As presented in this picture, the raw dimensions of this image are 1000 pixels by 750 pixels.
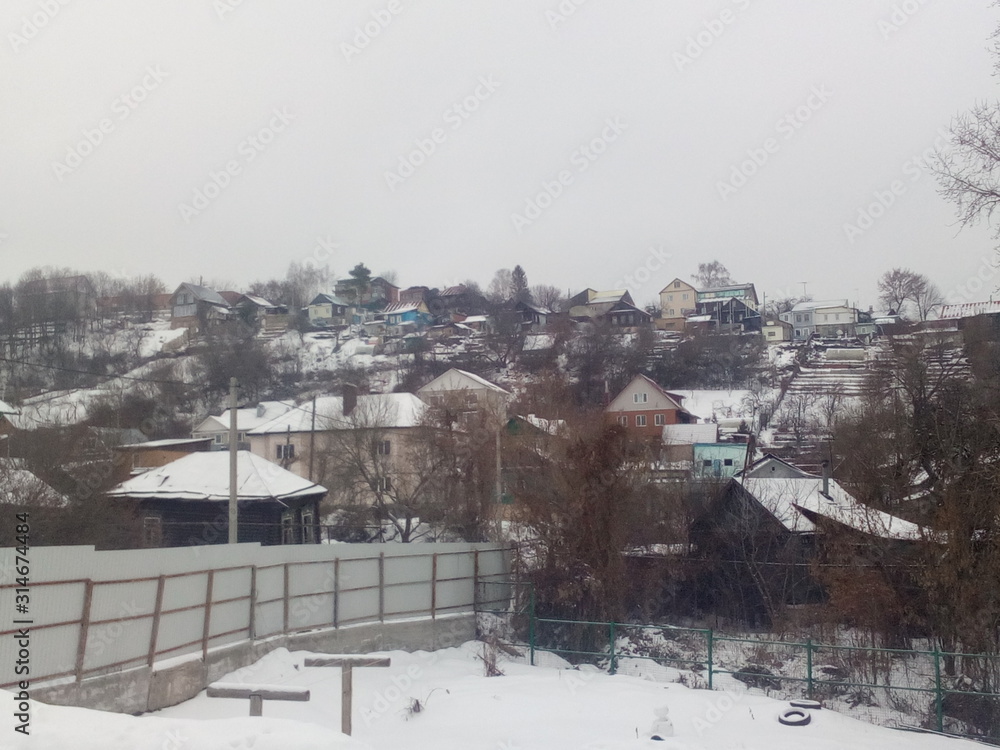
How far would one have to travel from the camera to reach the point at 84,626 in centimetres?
1016

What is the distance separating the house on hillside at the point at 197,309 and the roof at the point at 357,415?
25.9m

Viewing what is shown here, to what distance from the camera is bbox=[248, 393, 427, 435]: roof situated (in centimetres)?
4394

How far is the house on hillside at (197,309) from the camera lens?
77.1 m

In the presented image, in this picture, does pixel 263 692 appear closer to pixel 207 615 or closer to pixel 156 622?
pixel 156 622

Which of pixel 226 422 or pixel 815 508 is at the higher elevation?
pixel 226 422

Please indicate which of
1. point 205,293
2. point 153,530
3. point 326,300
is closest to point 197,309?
point 205,293

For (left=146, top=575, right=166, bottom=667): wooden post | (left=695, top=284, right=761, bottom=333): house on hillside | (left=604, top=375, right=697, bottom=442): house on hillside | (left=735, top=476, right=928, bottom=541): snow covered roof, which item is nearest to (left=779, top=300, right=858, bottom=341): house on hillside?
(left=695, top=284, right=761, bottom=333): house on hillside

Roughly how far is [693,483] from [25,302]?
40.9m

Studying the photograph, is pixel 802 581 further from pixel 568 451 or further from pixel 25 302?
pixel 25 302

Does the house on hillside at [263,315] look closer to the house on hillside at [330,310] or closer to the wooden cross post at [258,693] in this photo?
the house on hillside at [330,310]

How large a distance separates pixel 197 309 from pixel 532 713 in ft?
256

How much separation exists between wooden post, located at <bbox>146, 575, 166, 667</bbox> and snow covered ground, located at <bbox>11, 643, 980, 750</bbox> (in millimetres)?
A: 796

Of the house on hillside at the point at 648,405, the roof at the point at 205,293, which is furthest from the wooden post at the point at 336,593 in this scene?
the roof at the point at 205,293

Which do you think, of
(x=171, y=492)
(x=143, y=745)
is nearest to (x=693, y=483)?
(x=171, y=492)
